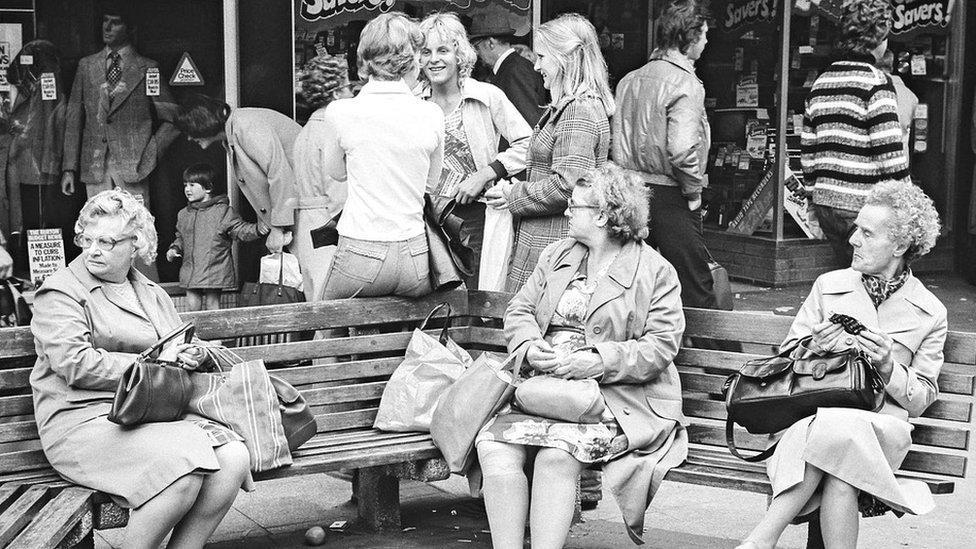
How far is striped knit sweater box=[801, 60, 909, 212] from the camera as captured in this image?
680 centimetres

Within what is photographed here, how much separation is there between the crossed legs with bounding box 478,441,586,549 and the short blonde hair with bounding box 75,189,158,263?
54.7 inches

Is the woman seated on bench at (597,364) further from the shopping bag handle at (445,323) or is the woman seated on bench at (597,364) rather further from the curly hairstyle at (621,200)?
the shopping bag handle at (445,323)

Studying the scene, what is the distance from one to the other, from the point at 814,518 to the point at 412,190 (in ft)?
6.60

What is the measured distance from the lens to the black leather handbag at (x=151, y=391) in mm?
4434

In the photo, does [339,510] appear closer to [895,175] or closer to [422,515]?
[422,515]

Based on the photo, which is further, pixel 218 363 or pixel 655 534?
pixel 655 534

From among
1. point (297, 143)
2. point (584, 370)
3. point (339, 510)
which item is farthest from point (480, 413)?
point (297, 143)

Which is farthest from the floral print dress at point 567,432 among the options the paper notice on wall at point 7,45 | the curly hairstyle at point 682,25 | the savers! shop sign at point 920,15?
the savers! shop sign at point 920,15

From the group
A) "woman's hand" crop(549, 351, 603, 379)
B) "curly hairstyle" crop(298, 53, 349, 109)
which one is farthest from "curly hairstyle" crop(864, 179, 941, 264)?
"curly hairstyle" crop(298, 53, 349, 109)

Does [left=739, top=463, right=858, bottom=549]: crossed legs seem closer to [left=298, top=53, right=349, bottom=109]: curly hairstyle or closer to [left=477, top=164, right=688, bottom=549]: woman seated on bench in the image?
[left=477, top=164, right=688, bottom=549]: woman seated on bench

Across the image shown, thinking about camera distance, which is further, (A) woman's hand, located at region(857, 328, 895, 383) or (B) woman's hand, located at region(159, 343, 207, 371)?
(B) woman's hand, located at region(159, 343, 207, 371)

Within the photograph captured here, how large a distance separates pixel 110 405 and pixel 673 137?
334 cm

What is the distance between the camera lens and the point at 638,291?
197 inches

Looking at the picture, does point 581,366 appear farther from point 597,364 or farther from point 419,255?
point 419,255
